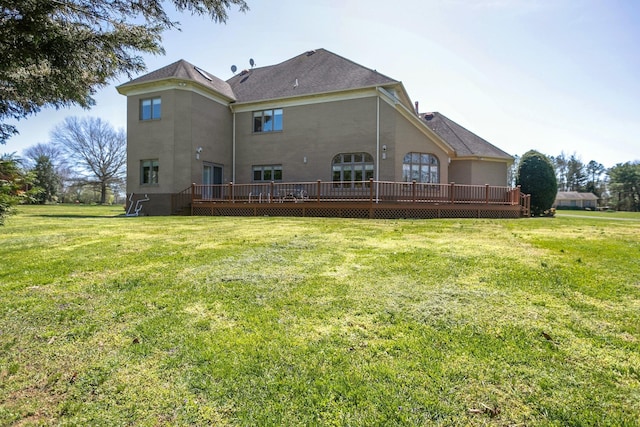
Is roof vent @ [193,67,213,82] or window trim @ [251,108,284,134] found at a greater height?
roof vent @ [193,67,213,82]

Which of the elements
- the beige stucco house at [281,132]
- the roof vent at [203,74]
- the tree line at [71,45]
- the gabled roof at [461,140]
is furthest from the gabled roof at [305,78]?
the tree line at [71,45]

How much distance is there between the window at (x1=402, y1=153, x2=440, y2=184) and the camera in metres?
17.3

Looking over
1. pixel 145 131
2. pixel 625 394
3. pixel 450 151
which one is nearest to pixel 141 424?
pixel 625 394

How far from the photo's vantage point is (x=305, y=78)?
744 inches

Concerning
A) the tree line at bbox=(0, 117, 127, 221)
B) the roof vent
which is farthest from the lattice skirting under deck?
the tree line at bbox=(0, 117, 127, 221)

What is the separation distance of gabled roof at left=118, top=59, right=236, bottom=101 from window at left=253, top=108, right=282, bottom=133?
184cm

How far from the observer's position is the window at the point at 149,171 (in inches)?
698

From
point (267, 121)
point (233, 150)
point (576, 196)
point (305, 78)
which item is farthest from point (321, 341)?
point (576, 196)

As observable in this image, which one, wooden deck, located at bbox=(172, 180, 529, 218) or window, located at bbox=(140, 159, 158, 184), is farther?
window, located at bbox=(140, 159, 158, 184)

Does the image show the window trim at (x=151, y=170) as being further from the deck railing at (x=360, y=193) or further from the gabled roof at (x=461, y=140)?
the gabled roof at (x=461, y=140)

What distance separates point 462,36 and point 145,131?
1554 cm

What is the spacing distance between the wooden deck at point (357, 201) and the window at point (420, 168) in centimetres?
189

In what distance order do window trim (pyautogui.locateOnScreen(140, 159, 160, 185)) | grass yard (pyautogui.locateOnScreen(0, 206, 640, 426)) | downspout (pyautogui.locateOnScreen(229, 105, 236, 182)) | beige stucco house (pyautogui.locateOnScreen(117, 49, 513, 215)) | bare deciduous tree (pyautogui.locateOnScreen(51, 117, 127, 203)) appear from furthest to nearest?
bare deciduous tree (pyautogui.locateOnScreen(51, 117, 127, 203))
downspout (pyautogui.locateOnScreen(229, 105, 236, 182))
window trim (pyautogui.locateOnScreen(140, 159, 160, 185))
beige stucco house (pyautogui.locateOnScreen(117, 49, 513, 215))
grass yard (pyautogui.locateOnScreen(0, 206, 640, 426))

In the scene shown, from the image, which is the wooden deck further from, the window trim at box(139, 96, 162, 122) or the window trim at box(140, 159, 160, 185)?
the window trim at box(139, 96, 162, 122)
